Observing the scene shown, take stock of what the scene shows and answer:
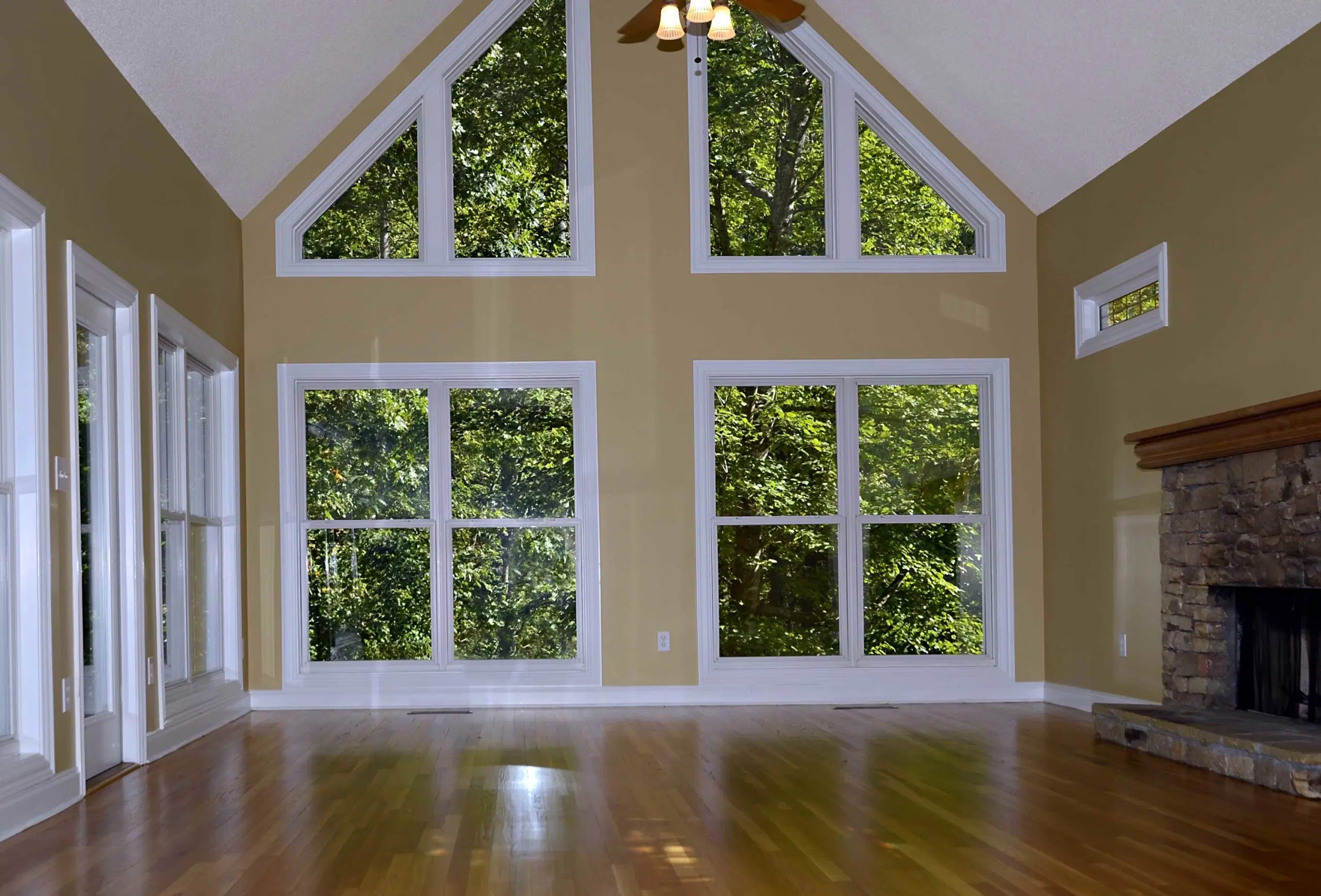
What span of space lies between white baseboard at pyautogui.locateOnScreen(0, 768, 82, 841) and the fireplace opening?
5.05 metres

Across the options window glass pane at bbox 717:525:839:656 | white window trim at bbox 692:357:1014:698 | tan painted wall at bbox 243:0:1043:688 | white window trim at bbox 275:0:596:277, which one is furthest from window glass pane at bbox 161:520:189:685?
window glass pane at bbox 717:525:839:656

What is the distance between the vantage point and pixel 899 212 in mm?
8352

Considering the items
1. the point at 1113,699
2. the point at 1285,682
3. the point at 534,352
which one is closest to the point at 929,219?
the point at 534,352

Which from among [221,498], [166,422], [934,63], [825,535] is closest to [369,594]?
[221,498]

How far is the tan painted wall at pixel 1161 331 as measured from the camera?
5508 mm

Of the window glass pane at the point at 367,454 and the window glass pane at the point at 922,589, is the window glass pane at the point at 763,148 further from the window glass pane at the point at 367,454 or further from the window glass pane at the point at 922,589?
the window glass pane at the point at 367,454

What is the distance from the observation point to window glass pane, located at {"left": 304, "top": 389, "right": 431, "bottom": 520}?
8055mm

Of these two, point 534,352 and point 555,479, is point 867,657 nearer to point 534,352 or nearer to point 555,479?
point 555,479

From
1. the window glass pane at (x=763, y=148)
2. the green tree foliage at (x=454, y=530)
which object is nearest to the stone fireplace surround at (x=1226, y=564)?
the window glass pane at (x=763, y=148)

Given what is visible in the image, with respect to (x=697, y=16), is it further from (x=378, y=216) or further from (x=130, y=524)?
(x=378, y=216)

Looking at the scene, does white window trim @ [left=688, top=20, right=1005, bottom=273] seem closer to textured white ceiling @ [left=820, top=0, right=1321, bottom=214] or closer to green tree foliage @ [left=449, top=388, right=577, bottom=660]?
textured white ceiling @ [left=820, top=0, right=1321, bottom=214]

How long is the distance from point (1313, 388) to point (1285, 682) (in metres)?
1.36

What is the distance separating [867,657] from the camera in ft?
26.6

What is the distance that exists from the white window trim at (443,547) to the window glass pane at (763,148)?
1403 mm
